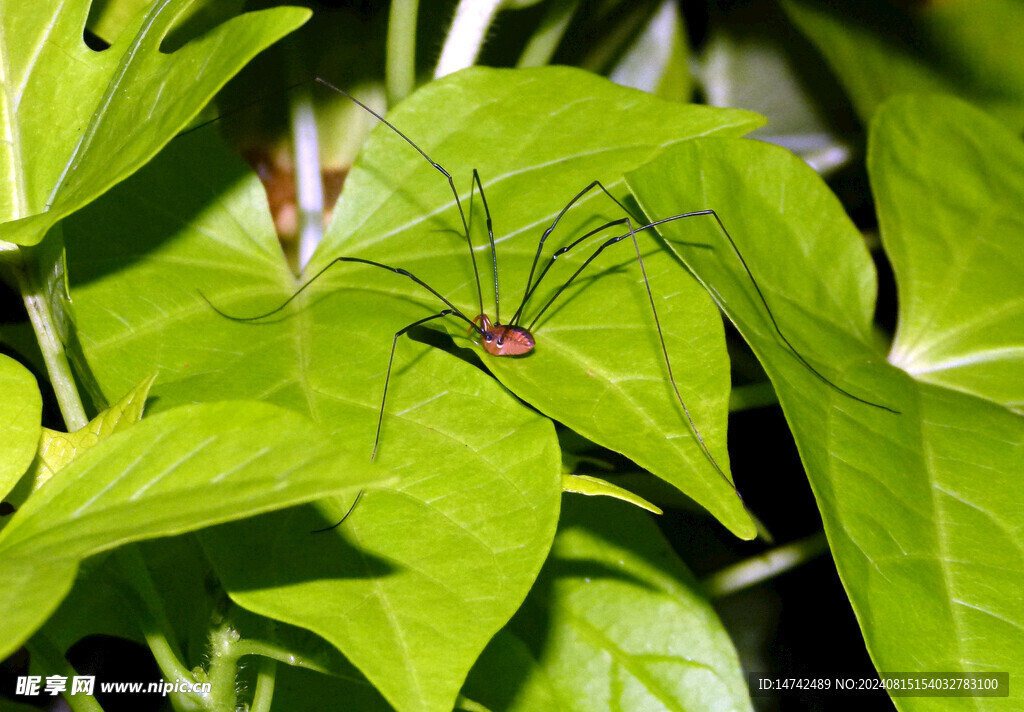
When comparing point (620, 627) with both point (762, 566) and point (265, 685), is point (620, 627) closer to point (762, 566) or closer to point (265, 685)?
point (762, 566)

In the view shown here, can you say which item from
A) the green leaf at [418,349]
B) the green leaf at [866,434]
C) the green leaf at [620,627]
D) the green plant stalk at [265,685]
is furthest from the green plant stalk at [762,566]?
the green plant stalk at [265,685]

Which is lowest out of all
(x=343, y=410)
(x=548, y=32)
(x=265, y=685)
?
(x=265, y=685)

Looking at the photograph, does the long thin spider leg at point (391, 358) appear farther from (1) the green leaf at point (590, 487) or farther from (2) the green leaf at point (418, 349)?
(1) the green leaf at point (590, 487)

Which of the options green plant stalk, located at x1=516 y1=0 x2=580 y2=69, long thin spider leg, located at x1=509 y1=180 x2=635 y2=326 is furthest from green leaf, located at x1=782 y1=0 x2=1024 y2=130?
long thin spider leg, located at x1=509 y1=180 x2=635 y2=326

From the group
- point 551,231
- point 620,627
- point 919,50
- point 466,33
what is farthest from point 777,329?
point 919,50

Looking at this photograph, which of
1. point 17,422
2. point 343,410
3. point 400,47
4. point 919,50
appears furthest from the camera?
point 919,50

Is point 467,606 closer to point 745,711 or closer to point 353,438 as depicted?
point 353,438

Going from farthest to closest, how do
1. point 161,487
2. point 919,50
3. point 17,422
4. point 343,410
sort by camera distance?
point 919,50 < point 343,410 < point 17,422 < point 161,487

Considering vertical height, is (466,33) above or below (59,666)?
above
